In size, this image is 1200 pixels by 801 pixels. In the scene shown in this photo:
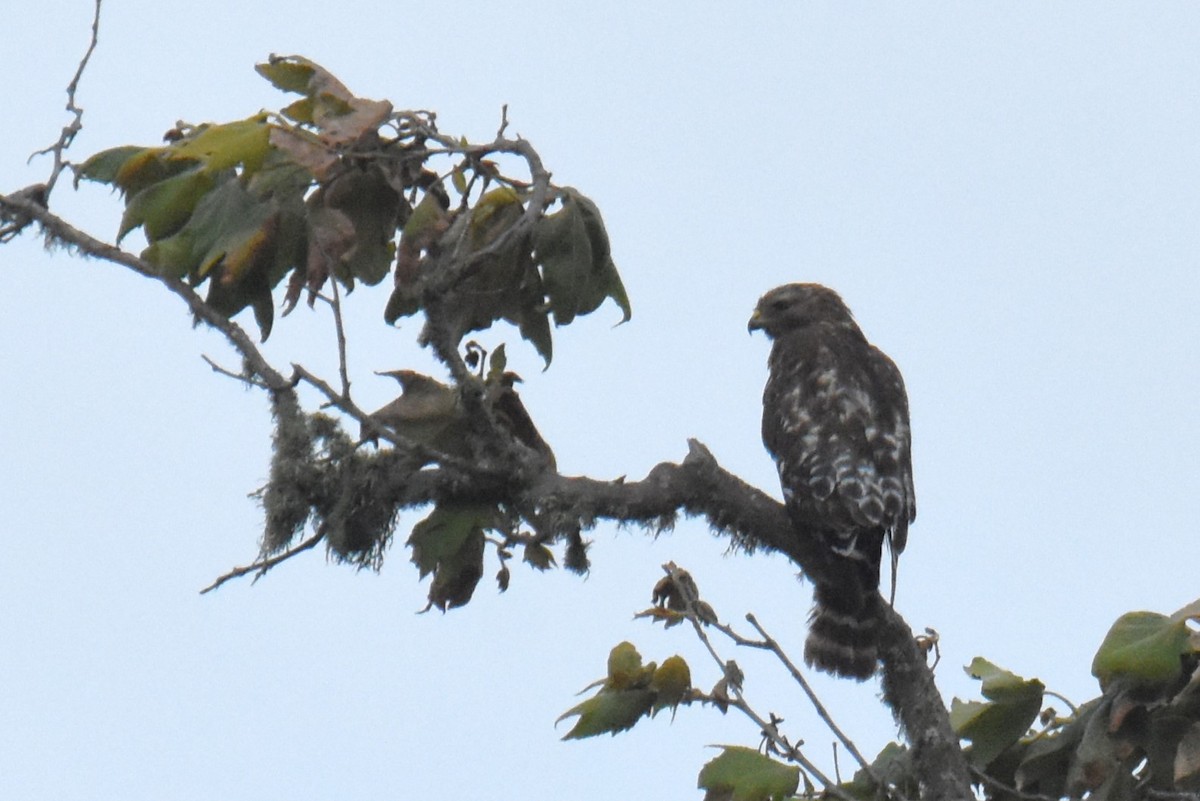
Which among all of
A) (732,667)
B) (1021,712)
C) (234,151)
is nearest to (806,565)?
(1021,712)

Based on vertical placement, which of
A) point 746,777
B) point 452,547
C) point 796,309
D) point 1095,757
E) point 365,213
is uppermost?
point 796,309

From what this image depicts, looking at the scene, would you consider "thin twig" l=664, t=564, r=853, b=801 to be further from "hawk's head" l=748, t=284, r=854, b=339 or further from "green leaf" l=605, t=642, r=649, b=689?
"hawk's head" l=748, t=284, r=854, b=339

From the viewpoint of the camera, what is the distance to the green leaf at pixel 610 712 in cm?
379

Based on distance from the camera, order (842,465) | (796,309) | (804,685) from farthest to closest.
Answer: (796,309) → (842,465) → (804,685)

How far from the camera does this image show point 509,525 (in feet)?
13.8

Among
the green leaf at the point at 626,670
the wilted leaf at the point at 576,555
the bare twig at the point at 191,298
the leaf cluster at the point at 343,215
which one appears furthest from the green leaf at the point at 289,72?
the green leaf at the point at 626,670

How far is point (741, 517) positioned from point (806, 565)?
1.76 feet

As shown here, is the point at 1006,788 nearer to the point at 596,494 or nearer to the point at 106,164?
the point at 596,494

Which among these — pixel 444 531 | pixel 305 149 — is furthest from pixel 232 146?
pixel 444 531

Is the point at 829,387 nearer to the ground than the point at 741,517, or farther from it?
farther from it

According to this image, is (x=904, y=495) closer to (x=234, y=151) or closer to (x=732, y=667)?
(x=732, y=667)

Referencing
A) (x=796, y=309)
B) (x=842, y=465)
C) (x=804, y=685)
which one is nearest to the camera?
(x=804, y=685)

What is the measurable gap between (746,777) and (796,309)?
13.6ft

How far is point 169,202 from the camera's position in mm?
3959
